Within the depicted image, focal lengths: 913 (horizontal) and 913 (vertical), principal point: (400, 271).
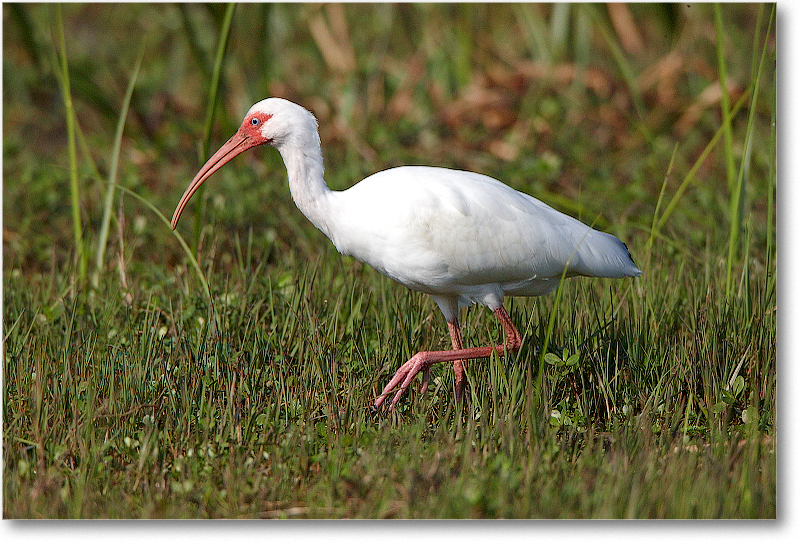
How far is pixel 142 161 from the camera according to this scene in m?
7.62

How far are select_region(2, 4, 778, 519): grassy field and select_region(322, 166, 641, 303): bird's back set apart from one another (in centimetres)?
23

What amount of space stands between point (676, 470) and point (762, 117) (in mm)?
5299

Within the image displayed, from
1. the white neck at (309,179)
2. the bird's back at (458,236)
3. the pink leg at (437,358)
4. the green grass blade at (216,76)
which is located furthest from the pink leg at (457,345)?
the green grass blade at (216,76)

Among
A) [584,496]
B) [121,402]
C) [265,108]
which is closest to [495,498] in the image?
[584,496]

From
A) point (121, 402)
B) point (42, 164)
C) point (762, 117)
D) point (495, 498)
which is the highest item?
point (762, 117)

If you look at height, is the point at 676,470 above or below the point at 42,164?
below

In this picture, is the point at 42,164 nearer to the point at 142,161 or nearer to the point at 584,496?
the point at 142,161

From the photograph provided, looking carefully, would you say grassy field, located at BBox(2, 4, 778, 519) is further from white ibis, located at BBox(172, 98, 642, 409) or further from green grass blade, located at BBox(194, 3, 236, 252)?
white ibis, located at BBox(172, 98, 642, 409)

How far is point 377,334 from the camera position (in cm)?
449

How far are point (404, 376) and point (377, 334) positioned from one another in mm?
404

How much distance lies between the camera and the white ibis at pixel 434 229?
12.7 feet

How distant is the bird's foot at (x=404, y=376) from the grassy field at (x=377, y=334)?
102mm

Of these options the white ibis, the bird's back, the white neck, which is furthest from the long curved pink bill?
the bird's back

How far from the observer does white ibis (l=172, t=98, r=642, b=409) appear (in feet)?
12.7
